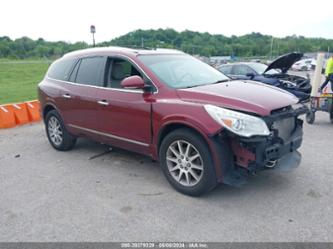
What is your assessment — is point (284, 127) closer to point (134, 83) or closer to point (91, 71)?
point (134, 83)

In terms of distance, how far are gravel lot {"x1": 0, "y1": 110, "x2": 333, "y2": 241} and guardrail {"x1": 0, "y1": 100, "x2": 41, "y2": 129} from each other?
11.0 ft

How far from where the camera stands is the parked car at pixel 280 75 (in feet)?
29.2

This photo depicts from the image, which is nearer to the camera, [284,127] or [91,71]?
[284,127]

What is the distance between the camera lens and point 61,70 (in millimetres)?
5578

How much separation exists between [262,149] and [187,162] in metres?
0.90

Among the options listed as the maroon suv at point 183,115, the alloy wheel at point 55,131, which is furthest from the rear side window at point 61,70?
the alloy wheel at point 55,131

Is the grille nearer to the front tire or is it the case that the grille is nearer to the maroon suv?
the maroon suv

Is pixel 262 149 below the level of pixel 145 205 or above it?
above

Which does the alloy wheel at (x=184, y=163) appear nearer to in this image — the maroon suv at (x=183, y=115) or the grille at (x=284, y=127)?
the maroon suv at (x=183, y=115)

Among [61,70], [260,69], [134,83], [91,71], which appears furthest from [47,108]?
[260,69]

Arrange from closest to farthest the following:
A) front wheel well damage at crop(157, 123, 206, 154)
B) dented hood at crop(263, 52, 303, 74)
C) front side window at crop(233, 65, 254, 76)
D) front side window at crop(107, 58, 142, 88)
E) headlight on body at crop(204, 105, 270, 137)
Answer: headlight on body at crop(204, 105, 270, 137) < front wheel well damage at crop(157, 123, 206, 154) < front side window at crop(107, 58, 142, 88) < dented hood at crop(263, 52, 303, 74) < front side window at crop(233, 65, 254, 76)

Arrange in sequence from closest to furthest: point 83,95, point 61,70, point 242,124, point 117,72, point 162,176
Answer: point 242,124 → point 162,176 → point 117,72 → point 83,95 → point 61,70

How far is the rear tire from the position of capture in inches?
217

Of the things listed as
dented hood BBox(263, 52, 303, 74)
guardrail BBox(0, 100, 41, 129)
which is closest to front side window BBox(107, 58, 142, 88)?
guardrail BBox(0, 100, 41, 129)
